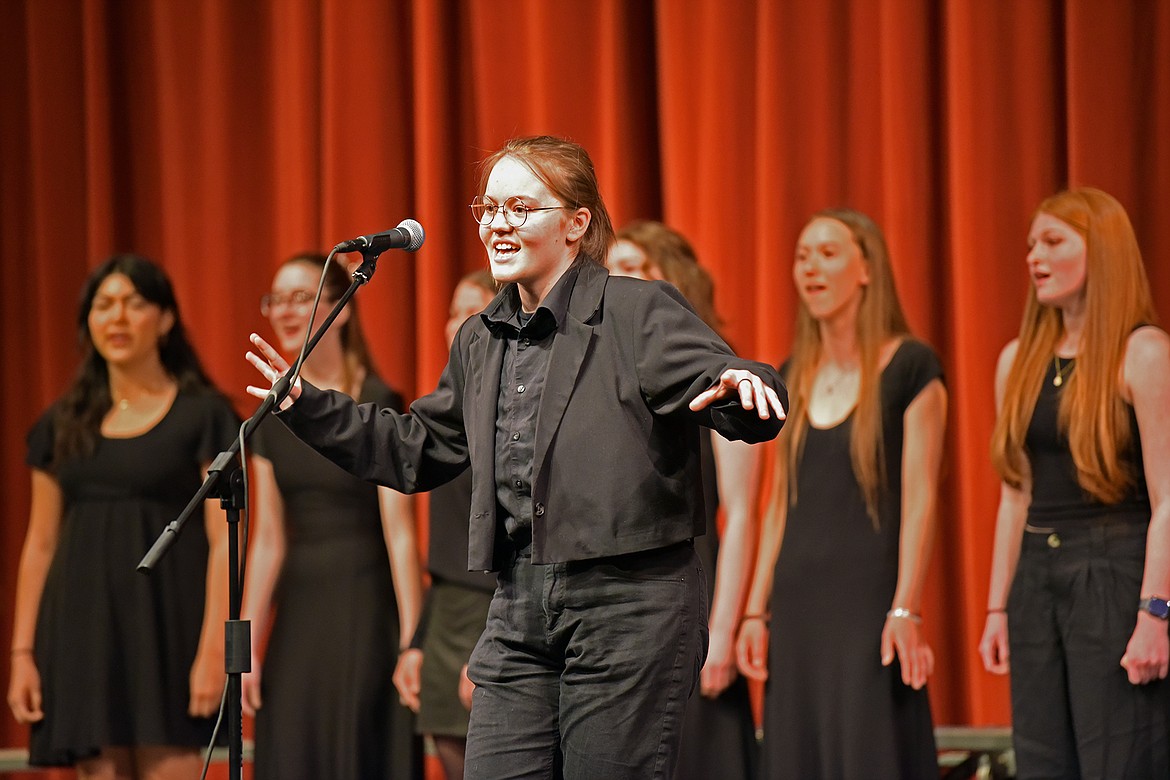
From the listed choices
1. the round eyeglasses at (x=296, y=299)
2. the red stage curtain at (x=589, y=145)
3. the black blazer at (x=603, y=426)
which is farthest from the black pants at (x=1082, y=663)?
the round eyeglasses at (x=296, y=299)

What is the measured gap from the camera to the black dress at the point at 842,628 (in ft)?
11.7

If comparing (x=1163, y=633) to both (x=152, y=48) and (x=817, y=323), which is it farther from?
(x=152, y=48)

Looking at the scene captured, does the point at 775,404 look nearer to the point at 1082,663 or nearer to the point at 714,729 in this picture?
the point at 1082,663

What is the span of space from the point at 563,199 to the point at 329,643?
1.91 metres

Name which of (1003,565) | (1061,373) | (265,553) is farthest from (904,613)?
(265,553)

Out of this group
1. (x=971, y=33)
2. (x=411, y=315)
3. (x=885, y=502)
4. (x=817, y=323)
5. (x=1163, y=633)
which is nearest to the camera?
(x=1163, y=633)

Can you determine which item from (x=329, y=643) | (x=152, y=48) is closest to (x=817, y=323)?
(x=329, y=643)

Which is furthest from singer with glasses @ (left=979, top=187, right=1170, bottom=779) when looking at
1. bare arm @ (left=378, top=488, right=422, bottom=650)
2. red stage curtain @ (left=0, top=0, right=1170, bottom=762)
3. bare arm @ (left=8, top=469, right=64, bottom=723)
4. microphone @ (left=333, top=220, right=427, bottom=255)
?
bare arm @ (left=8, top=469, right=64, bottom=723)

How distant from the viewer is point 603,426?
2.34 m

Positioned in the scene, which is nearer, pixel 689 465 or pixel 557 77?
pixel 689 465

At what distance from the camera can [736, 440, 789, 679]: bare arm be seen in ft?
12.5

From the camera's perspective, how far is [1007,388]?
12.0 feet

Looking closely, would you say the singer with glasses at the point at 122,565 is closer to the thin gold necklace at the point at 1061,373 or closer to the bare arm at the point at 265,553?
the bare arm at the point at 265,553

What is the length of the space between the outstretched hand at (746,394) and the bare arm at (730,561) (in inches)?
62.8
